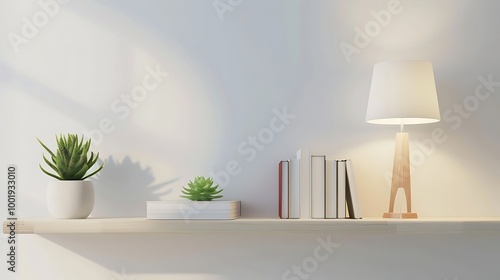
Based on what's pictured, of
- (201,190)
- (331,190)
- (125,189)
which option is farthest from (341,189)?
(125,189)

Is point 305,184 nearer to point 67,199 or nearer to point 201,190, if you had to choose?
point 201,190

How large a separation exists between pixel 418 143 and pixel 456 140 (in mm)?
126

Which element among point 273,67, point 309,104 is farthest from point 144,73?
point 309,104

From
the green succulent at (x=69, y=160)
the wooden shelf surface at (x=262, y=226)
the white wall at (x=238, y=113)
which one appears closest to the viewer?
the wooden shelf surface at (x=262, y=226)

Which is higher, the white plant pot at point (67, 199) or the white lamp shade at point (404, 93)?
the white lamp shade at point (404, 93)

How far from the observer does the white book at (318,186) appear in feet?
6.21

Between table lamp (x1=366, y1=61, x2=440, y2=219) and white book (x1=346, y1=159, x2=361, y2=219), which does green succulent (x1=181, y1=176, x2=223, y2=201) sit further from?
table lamp (x1=366, y1=61, x2=440, y2=219)

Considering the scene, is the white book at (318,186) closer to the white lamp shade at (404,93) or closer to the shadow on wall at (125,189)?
the white lamp shade at (404,93)

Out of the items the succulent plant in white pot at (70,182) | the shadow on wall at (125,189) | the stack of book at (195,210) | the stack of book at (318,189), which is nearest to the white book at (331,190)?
the stack of book at (318,189)

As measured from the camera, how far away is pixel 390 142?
208 cm

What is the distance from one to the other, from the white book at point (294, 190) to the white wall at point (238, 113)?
169 mm

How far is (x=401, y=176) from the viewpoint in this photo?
1.94 m

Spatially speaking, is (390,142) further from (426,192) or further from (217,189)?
(217,189)

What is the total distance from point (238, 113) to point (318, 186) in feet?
1.28
